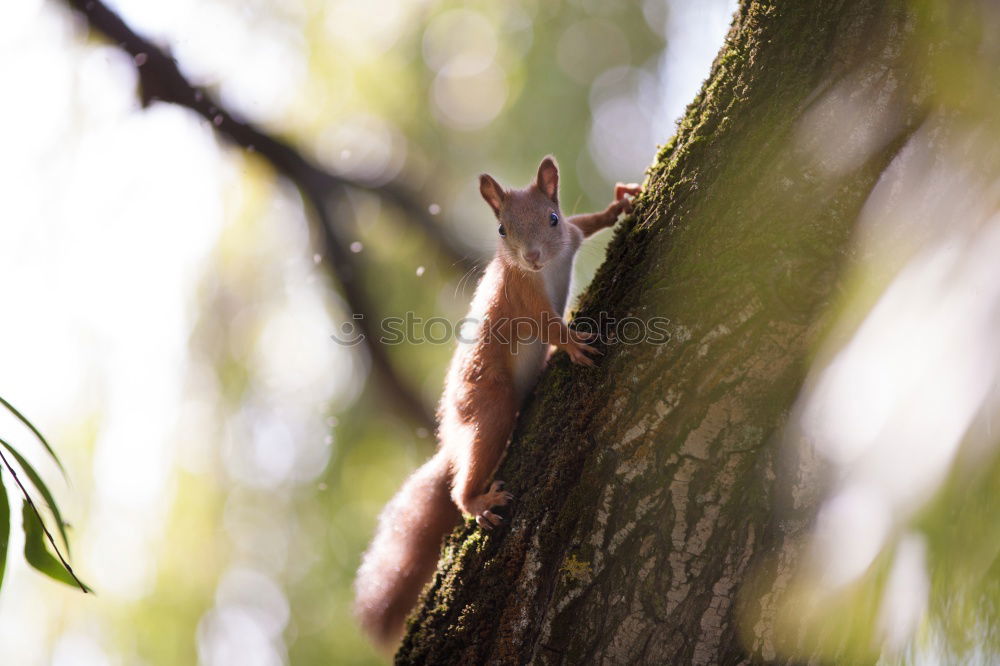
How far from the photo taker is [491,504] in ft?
6.16

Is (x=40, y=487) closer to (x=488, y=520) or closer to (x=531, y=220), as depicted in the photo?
(x=488, y=520)

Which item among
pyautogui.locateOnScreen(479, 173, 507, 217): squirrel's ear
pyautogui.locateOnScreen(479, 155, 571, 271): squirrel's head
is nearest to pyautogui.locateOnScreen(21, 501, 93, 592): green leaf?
pyautogui.locateOnScreen(479, 155, 571, 271): squirrel's head

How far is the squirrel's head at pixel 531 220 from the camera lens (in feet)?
8.07

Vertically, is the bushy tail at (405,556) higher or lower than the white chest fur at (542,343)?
lower

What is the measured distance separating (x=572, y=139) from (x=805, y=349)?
329 centimetres

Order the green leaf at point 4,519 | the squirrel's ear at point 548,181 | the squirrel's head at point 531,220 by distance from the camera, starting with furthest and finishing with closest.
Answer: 1. the squirrel's ear at point 548,181
2. the squirrel's head at point 531,220
3. the green leaf at point 4,519

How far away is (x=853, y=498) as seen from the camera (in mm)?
1030

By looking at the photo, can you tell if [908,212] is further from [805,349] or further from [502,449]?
[502,449]

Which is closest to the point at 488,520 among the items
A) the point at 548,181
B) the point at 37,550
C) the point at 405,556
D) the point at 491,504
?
the point at 491,504

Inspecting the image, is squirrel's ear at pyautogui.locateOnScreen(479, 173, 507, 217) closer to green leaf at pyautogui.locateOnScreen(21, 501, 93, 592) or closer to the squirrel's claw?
the squirrel's claw

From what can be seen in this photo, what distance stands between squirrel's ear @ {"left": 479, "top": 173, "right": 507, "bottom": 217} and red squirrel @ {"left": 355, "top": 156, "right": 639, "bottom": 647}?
17 cm

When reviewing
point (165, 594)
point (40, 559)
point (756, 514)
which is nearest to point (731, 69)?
point (756, 514)

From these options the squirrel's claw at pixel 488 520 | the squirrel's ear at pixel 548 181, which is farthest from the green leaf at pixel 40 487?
the squirrel's ear at pixel 548 181

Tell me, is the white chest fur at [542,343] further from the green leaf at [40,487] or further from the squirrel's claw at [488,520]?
the green leaf at [40,487]
